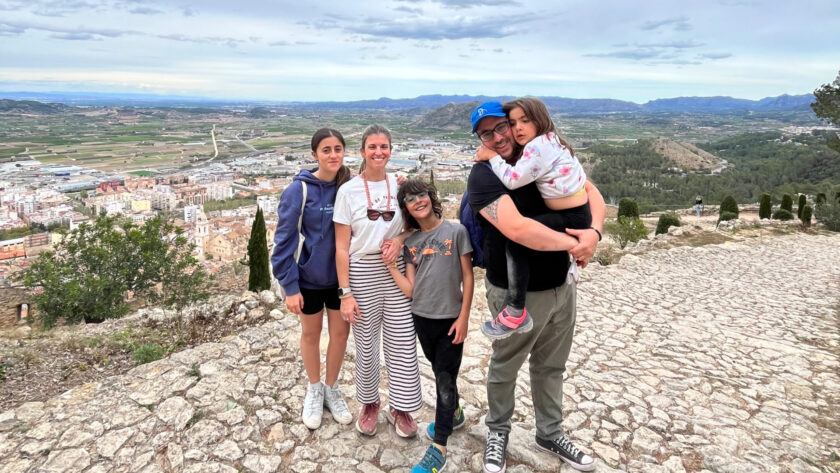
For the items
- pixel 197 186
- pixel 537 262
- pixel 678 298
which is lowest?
pixel 197 186

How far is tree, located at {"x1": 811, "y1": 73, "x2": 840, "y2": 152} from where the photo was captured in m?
15.7

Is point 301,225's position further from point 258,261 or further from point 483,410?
point 258,261

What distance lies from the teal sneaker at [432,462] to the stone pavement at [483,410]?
18 centimetres

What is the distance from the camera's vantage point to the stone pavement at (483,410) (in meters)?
2.79

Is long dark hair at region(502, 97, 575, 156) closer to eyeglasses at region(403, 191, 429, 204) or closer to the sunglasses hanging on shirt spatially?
Result: eyeglasses at region(403, 191, 429, 204)

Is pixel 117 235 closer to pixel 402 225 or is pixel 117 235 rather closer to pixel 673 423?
pixel 402 225

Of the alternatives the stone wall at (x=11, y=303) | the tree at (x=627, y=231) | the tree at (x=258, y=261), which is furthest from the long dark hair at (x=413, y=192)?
the stone wall at (x=11, y=303)

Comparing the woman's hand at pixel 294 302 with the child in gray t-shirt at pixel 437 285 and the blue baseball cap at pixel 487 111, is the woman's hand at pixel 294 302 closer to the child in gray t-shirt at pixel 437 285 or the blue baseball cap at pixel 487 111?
the child in gray t-shirt at pixel 437 285

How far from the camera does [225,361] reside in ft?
12.9

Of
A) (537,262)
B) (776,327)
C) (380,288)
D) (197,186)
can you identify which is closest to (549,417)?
(537,262)

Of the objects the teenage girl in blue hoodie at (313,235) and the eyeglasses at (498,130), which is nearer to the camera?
the eyeglasses at (498,130)

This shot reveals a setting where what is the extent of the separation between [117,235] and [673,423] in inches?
455

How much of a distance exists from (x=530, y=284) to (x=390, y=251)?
0.78 metres

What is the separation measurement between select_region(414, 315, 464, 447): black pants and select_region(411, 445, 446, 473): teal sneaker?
0.06 meters
